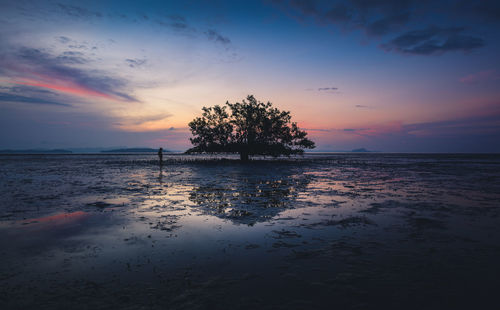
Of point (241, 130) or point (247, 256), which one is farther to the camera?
point (241, 130)

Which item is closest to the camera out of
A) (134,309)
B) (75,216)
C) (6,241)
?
(134,309)

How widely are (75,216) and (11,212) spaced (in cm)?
290

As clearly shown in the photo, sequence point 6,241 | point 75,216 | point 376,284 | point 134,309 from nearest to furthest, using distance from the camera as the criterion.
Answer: point 134,309 < point 376,284 < point 6,241 < point 75,216

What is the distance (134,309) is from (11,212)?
9927mm

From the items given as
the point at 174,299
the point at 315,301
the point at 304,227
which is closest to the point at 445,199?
the point at 304,227

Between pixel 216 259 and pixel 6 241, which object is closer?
pixel 216 259

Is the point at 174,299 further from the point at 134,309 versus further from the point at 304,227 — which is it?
the point at 304,227

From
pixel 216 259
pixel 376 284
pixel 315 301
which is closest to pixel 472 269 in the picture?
pixel 376 284

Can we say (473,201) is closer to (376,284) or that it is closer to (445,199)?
Answer: (445,199)

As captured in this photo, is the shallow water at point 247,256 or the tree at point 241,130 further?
the tree at point 241,130

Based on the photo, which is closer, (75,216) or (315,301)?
(315,301)

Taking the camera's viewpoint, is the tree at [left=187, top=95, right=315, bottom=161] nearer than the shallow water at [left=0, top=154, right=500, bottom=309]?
No

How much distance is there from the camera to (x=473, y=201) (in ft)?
41.6

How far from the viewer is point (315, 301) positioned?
3.94m
